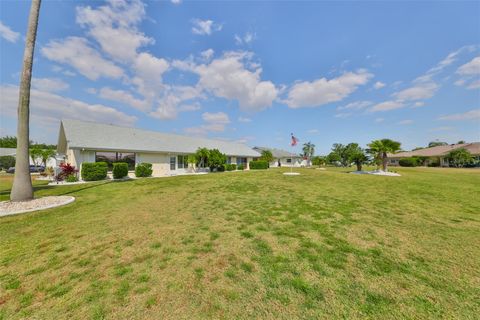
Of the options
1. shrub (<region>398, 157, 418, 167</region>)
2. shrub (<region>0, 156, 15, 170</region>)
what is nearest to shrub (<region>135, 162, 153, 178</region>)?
shrub (<region>0, 156, 15, 170</region>)

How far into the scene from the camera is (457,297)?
2.62m

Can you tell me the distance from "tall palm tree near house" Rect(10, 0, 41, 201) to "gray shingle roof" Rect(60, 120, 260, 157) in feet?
28.2

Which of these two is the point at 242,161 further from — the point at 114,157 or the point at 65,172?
the point at 65,172

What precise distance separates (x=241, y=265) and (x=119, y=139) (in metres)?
21.0

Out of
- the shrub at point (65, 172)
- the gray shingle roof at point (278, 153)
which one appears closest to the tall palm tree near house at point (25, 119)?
the shrub at point (65, 172)

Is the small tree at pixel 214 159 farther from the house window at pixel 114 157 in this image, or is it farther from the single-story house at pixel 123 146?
the house window at pixel 114 157

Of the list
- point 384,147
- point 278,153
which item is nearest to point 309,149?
point 278,153

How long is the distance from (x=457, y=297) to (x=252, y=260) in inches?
115

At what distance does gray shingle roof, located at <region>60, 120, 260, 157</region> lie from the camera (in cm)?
1662

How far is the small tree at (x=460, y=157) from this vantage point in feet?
111

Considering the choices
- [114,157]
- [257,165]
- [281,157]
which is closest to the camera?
[114,157]

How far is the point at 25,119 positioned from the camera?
780 centimetres

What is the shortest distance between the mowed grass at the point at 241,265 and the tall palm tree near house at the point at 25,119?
236cm

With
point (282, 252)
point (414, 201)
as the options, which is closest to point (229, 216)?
point (282, 252)
